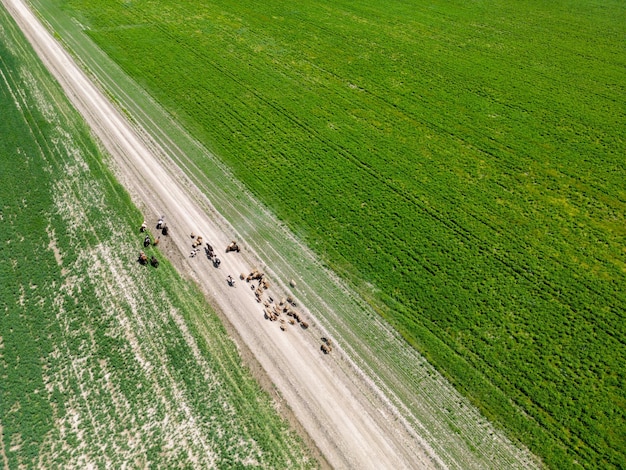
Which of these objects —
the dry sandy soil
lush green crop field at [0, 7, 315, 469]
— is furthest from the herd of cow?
lush green crop field at [0, 7, 315, 469]

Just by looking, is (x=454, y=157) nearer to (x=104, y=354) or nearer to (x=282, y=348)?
(x=282, y=348)

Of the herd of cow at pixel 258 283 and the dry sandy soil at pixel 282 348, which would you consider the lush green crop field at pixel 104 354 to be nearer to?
the herd of cow at pixel 258 283

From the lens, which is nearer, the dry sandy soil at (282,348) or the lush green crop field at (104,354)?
the lush green crop field at (104,354)

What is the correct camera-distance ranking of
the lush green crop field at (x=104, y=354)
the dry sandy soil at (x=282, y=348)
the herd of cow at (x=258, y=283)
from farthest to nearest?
the herd of cow at (x=258, y=283) → the dry sandy soil at (x=282, y=348) → the lush green crop field at (x=104, y=354)

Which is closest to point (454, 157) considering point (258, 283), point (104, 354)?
point (258, 283)

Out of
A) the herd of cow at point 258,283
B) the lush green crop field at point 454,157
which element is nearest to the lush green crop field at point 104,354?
the herd of cow at point 258,283

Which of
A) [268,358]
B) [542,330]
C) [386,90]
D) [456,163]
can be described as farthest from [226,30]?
[542,330]

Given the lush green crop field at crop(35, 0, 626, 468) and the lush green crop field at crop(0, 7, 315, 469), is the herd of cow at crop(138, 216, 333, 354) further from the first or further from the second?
the lush green crop field at crop(35, 0, 626, 468)
